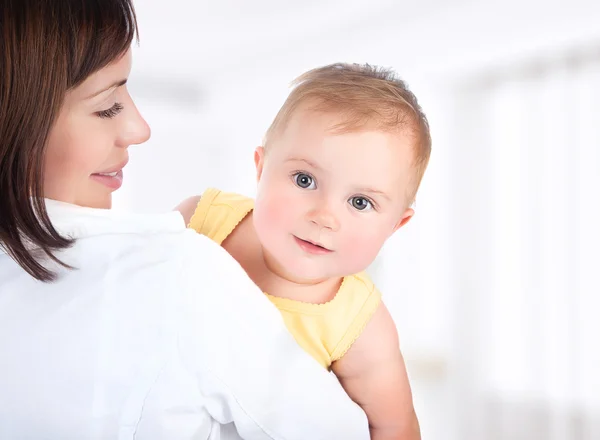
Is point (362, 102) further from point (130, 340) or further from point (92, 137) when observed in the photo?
point (130, 340)

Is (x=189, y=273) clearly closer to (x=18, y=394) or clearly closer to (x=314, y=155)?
(x=18, y=394)

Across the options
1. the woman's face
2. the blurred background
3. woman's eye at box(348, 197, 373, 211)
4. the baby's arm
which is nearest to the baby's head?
woman's eye at box(348, 197, 373, 211)

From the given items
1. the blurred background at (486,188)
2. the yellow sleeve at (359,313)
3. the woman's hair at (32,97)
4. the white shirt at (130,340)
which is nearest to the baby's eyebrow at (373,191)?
the yellow sleeve at (359,313)

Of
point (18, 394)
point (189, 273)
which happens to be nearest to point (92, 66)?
point (189, 273)

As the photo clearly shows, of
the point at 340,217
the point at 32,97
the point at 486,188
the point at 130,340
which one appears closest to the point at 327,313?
the point at 340,217

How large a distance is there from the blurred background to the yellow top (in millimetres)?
3067

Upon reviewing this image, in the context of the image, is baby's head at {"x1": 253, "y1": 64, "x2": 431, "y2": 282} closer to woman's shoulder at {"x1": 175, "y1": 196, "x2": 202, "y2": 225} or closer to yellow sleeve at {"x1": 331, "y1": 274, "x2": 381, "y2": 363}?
yellow sleeve at {"x1": 331, "y1": 274, "x2": 381, "y2": 363}

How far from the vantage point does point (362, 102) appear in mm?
1034

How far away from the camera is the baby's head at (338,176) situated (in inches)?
39.8

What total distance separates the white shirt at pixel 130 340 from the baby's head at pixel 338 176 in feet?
0.80

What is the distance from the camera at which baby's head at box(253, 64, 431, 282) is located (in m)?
1.01

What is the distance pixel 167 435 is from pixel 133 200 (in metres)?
5.72

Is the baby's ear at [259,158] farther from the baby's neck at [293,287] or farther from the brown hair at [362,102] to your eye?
the baby's neck at [293,287]

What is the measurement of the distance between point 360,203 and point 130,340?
44cm
